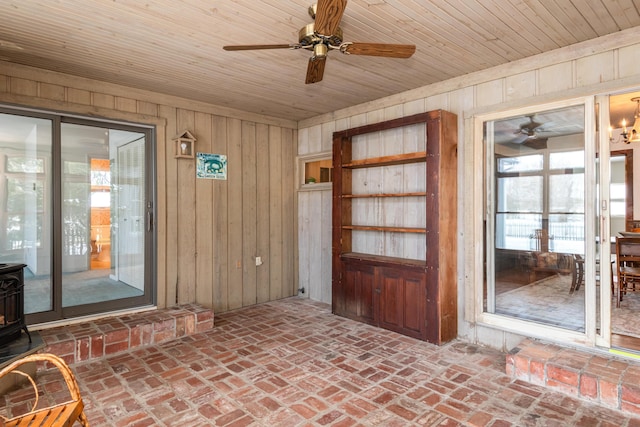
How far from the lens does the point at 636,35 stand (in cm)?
272

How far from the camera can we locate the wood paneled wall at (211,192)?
150 inches

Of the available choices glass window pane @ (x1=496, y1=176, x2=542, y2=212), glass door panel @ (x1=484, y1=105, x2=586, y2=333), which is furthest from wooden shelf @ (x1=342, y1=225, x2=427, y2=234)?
glass window pane @ (x1=496, y1=176, x2=542, y2=212)

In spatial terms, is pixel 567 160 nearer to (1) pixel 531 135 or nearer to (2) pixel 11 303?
(1) pixel 531 135

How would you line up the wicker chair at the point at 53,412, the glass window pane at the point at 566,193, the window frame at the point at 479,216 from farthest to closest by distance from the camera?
the window frame at the point at 479,216 < the glass window pane at the point at 566,193 < the wicker chair at the point at 53,412

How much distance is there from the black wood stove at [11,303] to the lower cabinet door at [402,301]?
10.9ft

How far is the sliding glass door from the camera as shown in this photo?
357 cm

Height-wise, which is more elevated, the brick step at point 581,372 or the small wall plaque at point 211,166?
the small wall plaque at point 211,166

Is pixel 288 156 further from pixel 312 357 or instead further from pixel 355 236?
pixel 312 357

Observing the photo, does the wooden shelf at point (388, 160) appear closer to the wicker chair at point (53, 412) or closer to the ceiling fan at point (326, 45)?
the ceiling fan at point (326, 45)

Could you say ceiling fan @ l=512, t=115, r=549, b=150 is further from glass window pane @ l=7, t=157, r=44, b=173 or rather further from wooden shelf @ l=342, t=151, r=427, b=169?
glass window pane @ l=7, t=157, r=44, b=173

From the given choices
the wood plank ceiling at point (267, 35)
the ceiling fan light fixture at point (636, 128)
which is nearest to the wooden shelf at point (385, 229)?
the wood plank ceiling at point (267, 35)

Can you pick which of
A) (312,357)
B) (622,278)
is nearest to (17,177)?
(312,357)

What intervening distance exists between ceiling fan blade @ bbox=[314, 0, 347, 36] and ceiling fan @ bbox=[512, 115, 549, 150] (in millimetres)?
2172

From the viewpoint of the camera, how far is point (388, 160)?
163 inches
